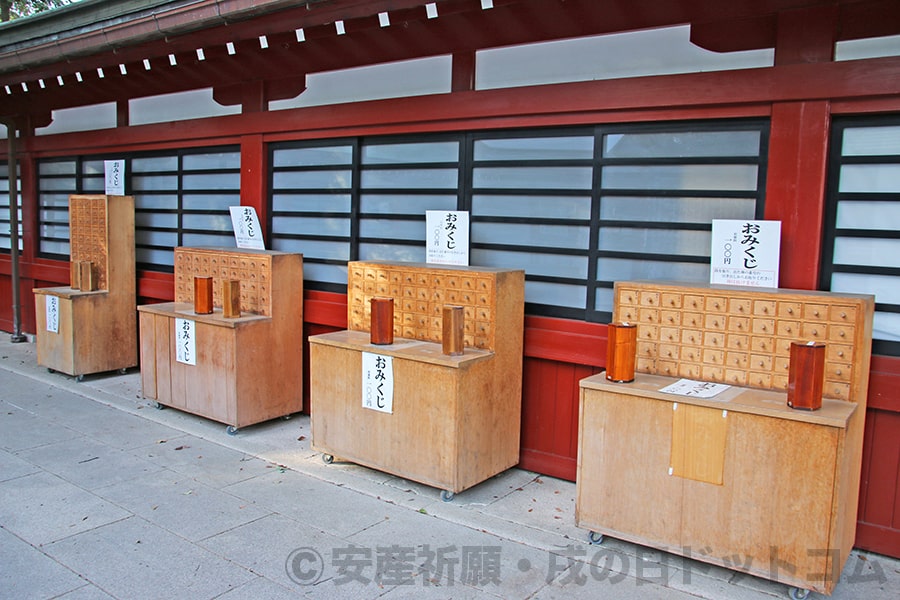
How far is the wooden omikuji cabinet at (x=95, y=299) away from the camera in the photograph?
704 centimetres

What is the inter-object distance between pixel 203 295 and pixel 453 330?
2662 millimetres

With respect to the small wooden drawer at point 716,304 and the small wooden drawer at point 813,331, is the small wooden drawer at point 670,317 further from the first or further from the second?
the small wooden drawer at point 813,331

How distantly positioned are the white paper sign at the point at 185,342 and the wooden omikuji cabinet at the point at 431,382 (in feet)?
4.84

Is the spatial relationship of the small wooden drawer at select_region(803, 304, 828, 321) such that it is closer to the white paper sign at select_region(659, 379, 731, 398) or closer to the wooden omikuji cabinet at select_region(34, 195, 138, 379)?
the white paper sign at select_region(659, 379, 731, 398)

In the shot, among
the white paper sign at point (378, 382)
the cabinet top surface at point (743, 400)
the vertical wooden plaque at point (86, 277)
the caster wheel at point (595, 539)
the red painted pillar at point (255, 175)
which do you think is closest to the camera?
the cabinet top surface at point (743, 400)

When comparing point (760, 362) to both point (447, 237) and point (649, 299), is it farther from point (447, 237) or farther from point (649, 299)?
point (447, 237)

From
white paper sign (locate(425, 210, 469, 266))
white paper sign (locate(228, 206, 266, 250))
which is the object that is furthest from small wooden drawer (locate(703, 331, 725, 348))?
white paper sign (locate(228, 206, 266, 250))

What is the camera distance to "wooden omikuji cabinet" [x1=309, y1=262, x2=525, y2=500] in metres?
4.25

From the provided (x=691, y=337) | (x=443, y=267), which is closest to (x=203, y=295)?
(x=443, y=267)

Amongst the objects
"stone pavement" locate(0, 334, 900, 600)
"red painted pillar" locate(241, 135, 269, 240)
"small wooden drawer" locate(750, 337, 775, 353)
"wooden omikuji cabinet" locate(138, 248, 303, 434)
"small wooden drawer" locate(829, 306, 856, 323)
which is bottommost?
"stone pavement" locate(0, 334, 900, 600)

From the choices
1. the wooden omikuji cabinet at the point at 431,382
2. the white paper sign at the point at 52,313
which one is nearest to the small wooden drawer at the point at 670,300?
the wooden omikuji cabinet at the point at 431,382

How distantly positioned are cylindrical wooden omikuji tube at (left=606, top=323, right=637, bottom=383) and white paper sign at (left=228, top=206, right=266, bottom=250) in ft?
12.9

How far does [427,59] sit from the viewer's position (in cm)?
527

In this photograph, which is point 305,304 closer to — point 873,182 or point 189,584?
point 189,584
